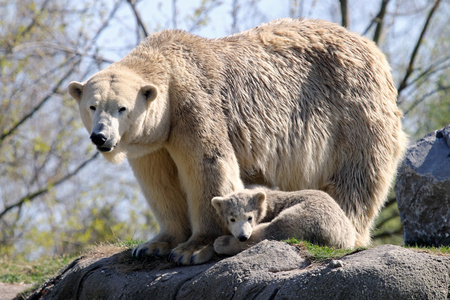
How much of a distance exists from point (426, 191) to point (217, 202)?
258 cm

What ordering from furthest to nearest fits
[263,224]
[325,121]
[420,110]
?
[420,110], [325,121], [263,224]

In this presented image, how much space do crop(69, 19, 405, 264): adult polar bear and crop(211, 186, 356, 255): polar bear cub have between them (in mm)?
238

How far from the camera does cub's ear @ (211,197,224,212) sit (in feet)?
19.3

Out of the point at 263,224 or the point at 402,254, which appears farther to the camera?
the point at 263,224

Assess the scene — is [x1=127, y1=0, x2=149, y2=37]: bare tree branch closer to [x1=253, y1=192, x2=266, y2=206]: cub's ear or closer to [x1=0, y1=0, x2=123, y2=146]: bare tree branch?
[x1=0, y1=0, x2=123, y2=146]: bare tree branch

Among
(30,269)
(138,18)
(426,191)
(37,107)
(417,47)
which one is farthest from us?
(37,107)

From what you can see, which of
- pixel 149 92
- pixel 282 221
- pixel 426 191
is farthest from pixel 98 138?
pixel 426 191

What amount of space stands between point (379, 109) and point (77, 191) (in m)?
13.1

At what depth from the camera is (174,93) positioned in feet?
20.7

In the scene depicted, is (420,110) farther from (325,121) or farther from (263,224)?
(263,224)

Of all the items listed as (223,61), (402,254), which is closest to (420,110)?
(223,61)

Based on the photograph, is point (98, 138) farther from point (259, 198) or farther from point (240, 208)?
point (259, 198)

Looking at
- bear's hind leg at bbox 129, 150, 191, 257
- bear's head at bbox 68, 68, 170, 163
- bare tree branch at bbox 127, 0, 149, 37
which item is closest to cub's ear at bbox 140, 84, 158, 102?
bear's head at bbox 68, 68, 170, 163

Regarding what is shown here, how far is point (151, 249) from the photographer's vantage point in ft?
21.3
